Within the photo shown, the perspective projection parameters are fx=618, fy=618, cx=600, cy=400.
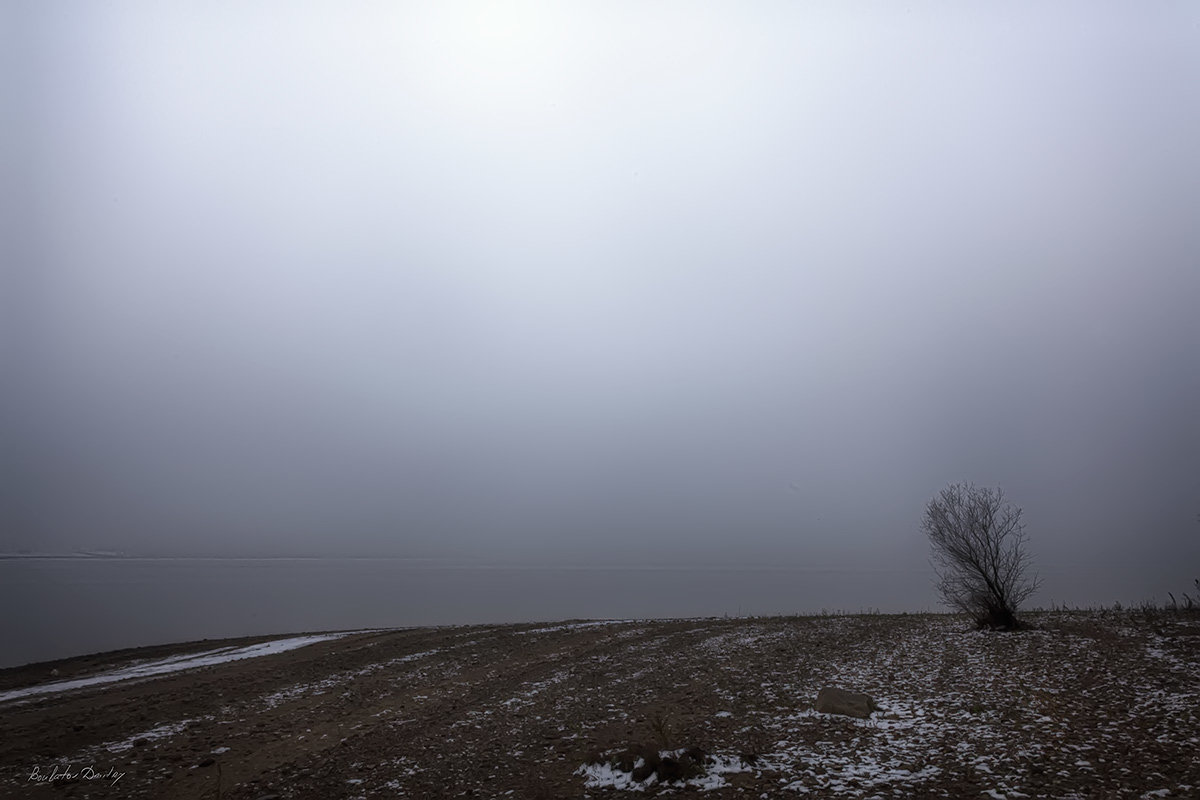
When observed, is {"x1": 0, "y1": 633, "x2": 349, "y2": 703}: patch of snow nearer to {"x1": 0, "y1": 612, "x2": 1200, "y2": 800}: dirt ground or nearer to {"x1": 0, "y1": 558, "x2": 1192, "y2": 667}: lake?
{"x1": 0, "y1": 612, "x2": 1200, "y2": 800}: dirt ground

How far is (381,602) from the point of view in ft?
166

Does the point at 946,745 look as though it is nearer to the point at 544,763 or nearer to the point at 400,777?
the point at 544,763

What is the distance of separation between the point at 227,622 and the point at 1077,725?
130 ft

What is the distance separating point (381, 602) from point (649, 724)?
1812 inches

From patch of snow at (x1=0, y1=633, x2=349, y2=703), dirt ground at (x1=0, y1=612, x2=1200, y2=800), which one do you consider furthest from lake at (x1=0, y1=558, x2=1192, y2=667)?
dirt ground at (x1=0, y1=612, x2=1200, y2=800)

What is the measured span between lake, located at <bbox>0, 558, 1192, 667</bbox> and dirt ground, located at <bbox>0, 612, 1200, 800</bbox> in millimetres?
14269

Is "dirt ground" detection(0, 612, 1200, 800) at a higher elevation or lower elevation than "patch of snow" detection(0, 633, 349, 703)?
higher

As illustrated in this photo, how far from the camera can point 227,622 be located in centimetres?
3541

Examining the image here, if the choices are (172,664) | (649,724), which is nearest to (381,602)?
Result: (172,664)

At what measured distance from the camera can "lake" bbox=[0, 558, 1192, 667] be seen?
99.1 ft

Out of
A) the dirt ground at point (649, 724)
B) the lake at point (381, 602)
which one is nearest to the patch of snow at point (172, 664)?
the dirt ground at point (649, 724)

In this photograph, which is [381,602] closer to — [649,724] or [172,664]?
[172,664]

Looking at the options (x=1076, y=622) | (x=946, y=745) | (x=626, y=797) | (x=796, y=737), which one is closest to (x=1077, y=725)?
(x=946, y=745)

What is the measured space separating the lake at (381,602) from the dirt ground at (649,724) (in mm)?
14269
